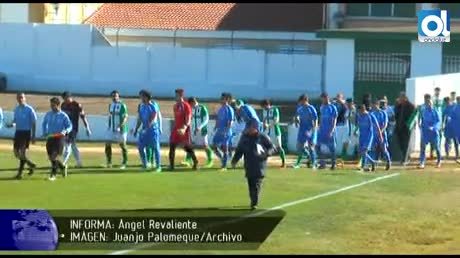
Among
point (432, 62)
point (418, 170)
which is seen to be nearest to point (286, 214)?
point (418, 170)

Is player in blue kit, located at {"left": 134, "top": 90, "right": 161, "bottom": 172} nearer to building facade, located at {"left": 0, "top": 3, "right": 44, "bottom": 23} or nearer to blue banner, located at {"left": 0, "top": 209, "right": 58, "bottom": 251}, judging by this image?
blue banner, located at {"left": 0, "top": 209, "right": 58, "bottom": 251}

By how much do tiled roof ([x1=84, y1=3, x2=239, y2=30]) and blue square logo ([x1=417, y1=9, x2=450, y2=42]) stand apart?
1511 centimetres

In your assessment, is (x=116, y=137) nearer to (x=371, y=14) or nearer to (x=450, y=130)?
(x=450, y=130)

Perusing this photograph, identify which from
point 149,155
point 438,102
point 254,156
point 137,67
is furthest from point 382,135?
point 137,67

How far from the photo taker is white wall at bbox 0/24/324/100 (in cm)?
4806

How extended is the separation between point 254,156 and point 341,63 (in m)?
22.7

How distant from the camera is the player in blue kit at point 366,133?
2453 centimetres

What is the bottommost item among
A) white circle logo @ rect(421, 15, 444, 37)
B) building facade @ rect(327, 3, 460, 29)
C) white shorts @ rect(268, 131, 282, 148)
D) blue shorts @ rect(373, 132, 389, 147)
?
white shorts @ rect(268, 131, 282, 148)

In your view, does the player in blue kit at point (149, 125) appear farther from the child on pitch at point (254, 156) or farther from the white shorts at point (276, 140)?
the child on pitch at point (254, 156)

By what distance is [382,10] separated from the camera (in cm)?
4656

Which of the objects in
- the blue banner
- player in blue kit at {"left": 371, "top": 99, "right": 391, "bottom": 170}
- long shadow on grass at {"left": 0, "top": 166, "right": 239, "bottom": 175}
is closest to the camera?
the blue banner

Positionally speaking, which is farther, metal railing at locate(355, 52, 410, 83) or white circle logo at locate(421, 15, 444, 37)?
white circle logo at locate(421, 15, 444, 37)

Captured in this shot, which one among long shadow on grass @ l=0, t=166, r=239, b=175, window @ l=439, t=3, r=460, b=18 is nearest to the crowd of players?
long shadow on grass @ l=0, t=166, r=239, b=175

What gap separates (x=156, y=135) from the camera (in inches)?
936
